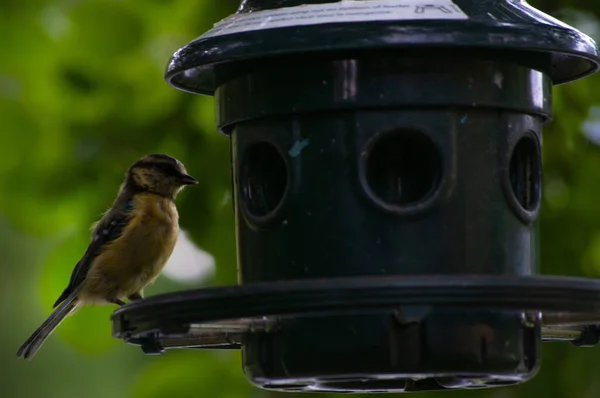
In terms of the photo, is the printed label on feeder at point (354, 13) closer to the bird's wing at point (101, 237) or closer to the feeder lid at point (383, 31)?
the feeder lid at point (383, 31)

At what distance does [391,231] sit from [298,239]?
31 cm

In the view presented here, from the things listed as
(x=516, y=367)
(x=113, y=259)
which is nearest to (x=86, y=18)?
(x=113, y=259)

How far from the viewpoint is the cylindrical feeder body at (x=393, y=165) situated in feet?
13.8

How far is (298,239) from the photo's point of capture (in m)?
4.43

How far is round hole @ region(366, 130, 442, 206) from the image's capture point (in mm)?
4418

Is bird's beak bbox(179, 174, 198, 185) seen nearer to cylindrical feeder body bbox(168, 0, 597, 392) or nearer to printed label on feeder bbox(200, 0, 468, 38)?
cylindrical feeder body bbox(168, 0, 597, 392)

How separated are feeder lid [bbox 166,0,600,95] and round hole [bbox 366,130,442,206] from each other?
11.8 inches

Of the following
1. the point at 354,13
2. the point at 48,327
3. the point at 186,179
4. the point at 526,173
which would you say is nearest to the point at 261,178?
the point at 354,13

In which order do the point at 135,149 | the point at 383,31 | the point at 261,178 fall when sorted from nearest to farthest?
1. the point at 383,31
2. the point at 261,178
3. the point at 135,149

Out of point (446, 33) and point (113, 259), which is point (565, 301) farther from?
point (113, 259)

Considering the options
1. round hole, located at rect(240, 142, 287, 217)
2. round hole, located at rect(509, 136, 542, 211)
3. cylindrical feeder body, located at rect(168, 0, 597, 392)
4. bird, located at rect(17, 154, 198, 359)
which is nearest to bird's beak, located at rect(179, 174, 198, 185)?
bird, located at rect(17, 154, 198, 359)

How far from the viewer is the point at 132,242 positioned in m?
6.07

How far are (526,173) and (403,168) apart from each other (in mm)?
509

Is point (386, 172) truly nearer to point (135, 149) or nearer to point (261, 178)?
point (261, 178)
